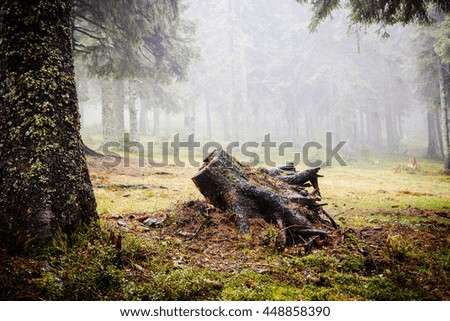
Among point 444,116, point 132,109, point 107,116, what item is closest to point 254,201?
point 107,116

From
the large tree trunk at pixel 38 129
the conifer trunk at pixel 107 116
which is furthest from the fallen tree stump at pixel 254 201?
the conifer trunk at pixel 107 116

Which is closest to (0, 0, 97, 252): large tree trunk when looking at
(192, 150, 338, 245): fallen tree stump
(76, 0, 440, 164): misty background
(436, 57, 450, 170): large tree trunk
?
(192, 150, 338, 245): fallen tree stump

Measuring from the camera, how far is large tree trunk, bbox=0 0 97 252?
244cm

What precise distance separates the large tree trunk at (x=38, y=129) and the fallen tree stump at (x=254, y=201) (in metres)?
1.63

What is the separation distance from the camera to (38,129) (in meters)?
2.54

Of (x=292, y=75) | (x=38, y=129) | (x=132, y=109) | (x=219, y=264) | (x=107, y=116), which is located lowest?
(x=219, y=264)

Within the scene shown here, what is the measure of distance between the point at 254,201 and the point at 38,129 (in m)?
2.70

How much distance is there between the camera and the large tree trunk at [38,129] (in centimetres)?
244

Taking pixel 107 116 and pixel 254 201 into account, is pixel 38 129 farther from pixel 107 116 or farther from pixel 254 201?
pixel 107 116

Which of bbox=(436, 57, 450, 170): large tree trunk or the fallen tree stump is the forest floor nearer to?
the fallen tree stump

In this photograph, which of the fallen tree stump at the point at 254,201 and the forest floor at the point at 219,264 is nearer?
the forest floor at the point at 219,264

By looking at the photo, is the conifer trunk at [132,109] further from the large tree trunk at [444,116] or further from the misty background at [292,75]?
the large tree trunk at [444,116]

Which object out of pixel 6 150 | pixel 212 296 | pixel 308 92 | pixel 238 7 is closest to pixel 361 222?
pixel 212 296
